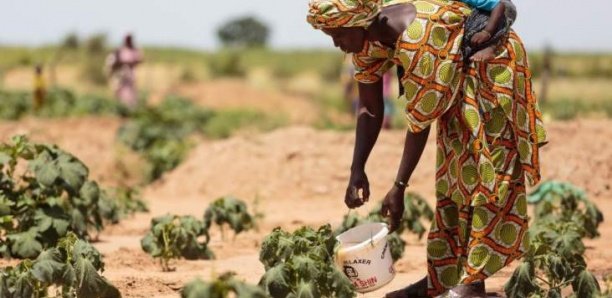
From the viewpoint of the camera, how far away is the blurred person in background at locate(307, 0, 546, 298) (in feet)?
16.7

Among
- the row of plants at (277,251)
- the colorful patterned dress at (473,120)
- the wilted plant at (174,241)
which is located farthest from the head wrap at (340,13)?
the wilted plant at (174,241)

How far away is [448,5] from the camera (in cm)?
520

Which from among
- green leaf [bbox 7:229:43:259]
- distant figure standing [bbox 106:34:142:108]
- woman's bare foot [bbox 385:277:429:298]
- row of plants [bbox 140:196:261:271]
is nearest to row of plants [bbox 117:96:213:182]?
distant figure standing [bbox 106:34:142:108]

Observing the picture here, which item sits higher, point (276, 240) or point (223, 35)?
point (276, 240)

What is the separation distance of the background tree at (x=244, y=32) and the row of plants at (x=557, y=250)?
2898 inches

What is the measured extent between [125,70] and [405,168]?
51.9ft

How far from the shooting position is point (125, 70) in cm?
2070

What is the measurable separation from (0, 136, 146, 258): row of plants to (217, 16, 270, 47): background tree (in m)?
75.1

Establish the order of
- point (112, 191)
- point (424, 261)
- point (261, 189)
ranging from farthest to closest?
point (261, 189), point (112, 191), point (424, 261)

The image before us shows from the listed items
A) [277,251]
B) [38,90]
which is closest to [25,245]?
[277,251]

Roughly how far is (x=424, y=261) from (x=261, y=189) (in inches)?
195

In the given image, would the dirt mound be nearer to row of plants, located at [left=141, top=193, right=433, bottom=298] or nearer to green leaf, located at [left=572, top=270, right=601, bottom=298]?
row of plants, located at [left=141, top=193, right=433, bottom=298]

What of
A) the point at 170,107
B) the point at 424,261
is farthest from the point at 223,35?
the point at 424,261

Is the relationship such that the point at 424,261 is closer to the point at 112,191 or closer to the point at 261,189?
the point at 112,191
